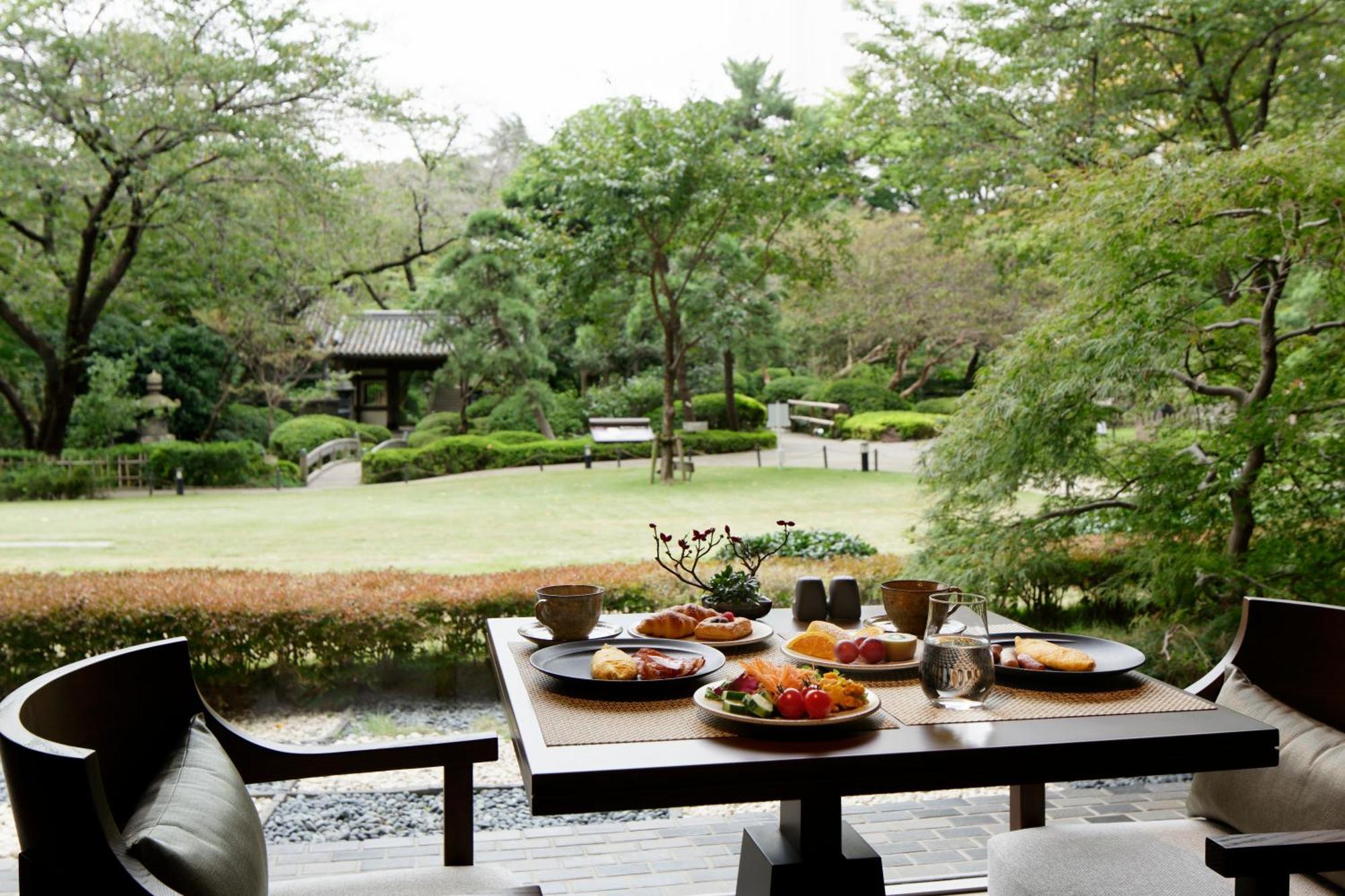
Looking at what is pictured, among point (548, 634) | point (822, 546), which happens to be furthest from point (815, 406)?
point (548, 634)

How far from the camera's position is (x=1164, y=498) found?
342 cm

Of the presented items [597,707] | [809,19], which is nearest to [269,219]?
[809,19]

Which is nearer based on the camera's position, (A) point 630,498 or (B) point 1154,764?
(B) point 1154,764

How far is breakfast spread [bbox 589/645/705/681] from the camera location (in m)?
1.46

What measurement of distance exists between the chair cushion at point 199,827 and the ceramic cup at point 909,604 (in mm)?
1038

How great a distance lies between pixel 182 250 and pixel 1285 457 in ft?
26.1

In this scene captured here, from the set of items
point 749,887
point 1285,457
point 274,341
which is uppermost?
point 274,341

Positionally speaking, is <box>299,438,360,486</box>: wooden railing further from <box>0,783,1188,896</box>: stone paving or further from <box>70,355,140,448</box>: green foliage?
<box>0,783,1188,896</box>: stone paving

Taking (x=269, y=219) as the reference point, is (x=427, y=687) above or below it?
below

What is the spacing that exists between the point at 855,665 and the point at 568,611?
479 mm

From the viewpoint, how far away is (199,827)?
1.15 meters

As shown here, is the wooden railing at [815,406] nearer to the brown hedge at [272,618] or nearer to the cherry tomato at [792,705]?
the brown hedge at [272,618]

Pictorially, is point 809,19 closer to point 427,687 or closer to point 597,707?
point 427,687

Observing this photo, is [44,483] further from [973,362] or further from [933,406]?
[973,362]
